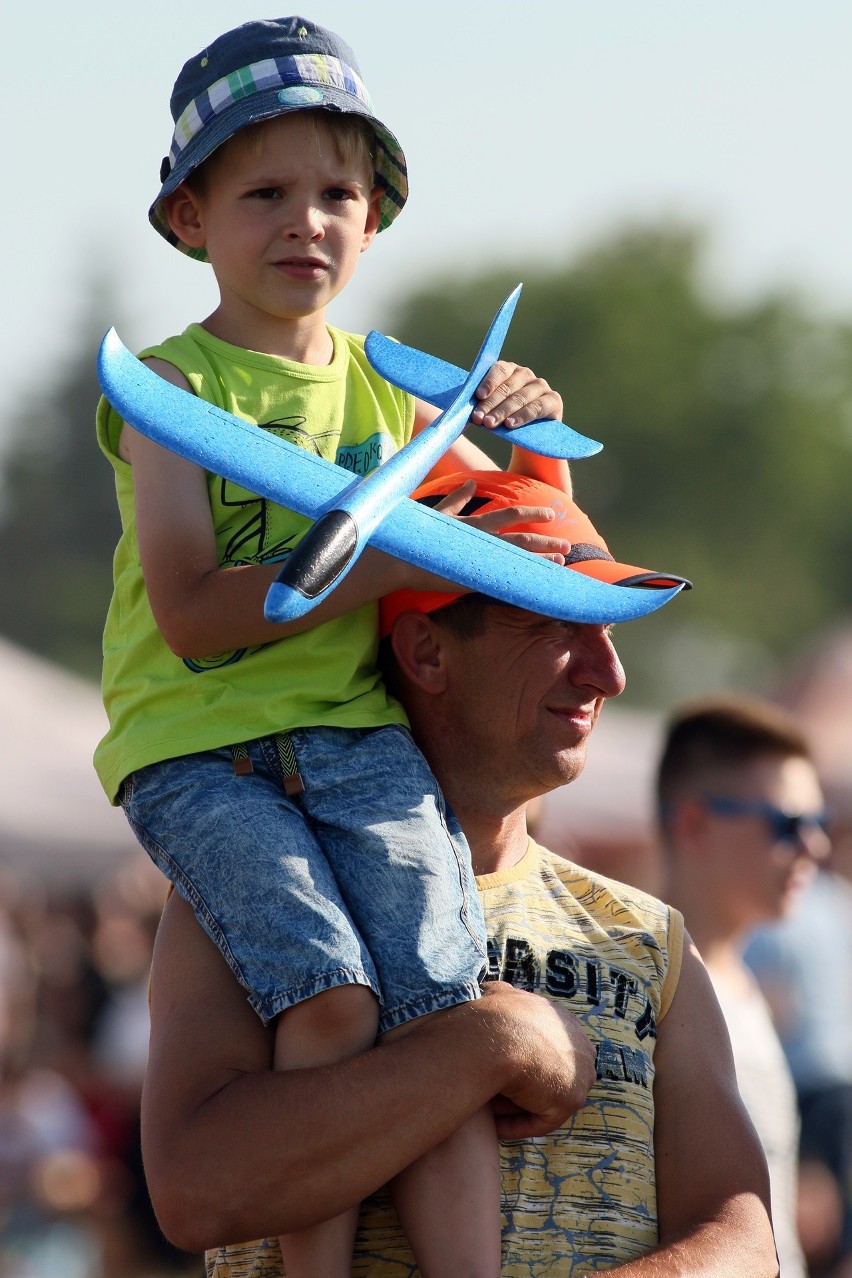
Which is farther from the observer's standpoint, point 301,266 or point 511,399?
point 511,399

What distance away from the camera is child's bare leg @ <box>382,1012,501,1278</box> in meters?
2.85

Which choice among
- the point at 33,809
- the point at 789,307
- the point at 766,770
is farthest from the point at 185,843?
the point at 789,307

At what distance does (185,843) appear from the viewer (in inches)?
118

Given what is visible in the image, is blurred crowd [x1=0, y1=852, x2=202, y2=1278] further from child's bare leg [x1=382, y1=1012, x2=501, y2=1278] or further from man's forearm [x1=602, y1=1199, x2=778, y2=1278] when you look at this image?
child's bare leg [x1=382, y1=1012, x2=501, y2=1278]

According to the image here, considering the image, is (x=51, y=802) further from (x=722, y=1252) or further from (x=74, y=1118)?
(x=722, y=1252)

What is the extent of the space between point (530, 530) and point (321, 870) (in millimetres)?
756

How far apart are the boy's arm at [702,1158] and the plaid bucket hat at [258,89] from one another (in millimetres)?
1709

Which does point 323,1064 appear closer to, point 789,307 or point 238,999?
point 238,999

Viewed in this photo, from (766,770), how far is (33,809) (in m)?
7.55

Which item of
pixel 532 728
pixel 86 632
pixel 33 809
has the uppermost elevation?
pixel 532 728

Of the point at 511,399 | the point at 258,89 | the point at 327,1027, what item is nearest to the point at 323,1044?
the point at 327,1027

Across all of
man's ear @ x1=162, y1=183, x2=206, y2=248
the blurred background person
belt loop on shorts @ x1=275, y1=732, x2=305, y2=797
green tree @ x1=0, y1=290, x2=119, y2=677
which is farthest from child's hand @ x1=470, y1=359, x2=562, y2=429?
green tree @ x1=0, y1=290, x2=119, y2=677

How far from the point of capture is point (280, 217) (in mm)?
3072

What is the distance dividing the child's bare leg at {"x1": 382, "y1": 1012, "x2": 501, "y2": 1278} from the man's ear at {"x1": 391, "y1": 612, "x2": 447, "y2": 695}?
0.73m
